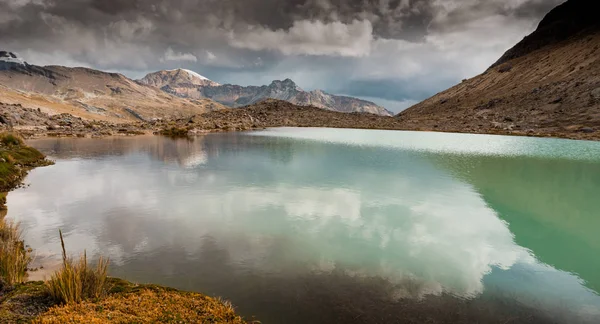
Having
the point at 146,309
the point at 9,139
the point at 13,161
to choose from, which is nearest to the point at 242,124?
the point at 9,139

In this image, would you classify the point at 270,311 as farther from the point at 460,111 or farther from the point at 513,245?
the point at 460,111

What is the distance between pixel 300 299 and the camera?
1143 cm

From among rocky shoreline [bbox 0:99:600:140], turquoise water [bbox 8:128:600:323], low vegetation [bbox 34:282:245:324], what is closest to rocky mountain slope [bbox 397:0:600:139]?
rocky shoreline [bbox 0:99:600:140]

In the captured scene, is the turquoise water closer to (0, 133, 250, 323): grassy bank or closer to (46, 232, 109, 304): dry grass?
(0, 133, 250, 323): grassy bank

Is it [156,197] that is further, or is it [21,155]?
[21,155]

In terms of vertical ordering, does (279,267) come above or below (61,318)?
below

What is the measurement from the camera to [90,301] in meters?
8.80

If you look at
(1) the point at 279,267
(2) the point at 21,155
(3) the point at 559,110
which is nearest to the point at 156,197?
(1) the point at 279,267

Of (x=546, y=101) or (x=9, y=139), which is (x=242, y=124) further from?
(x=546, y=101)

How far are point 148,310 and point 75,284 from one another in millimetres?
2155

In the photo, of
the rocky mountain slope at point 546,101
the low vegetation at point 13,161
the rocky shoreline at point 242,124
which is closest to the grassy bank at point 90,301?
the low vegetation at point 13,161

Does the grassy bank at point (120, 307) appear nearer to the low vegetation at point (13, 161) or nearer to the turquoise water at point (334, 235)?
the turquoise water at point (334, 235)

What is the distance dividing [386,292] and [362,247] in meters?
4.61

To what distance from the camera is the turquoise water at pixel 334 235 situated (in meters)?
12.2
